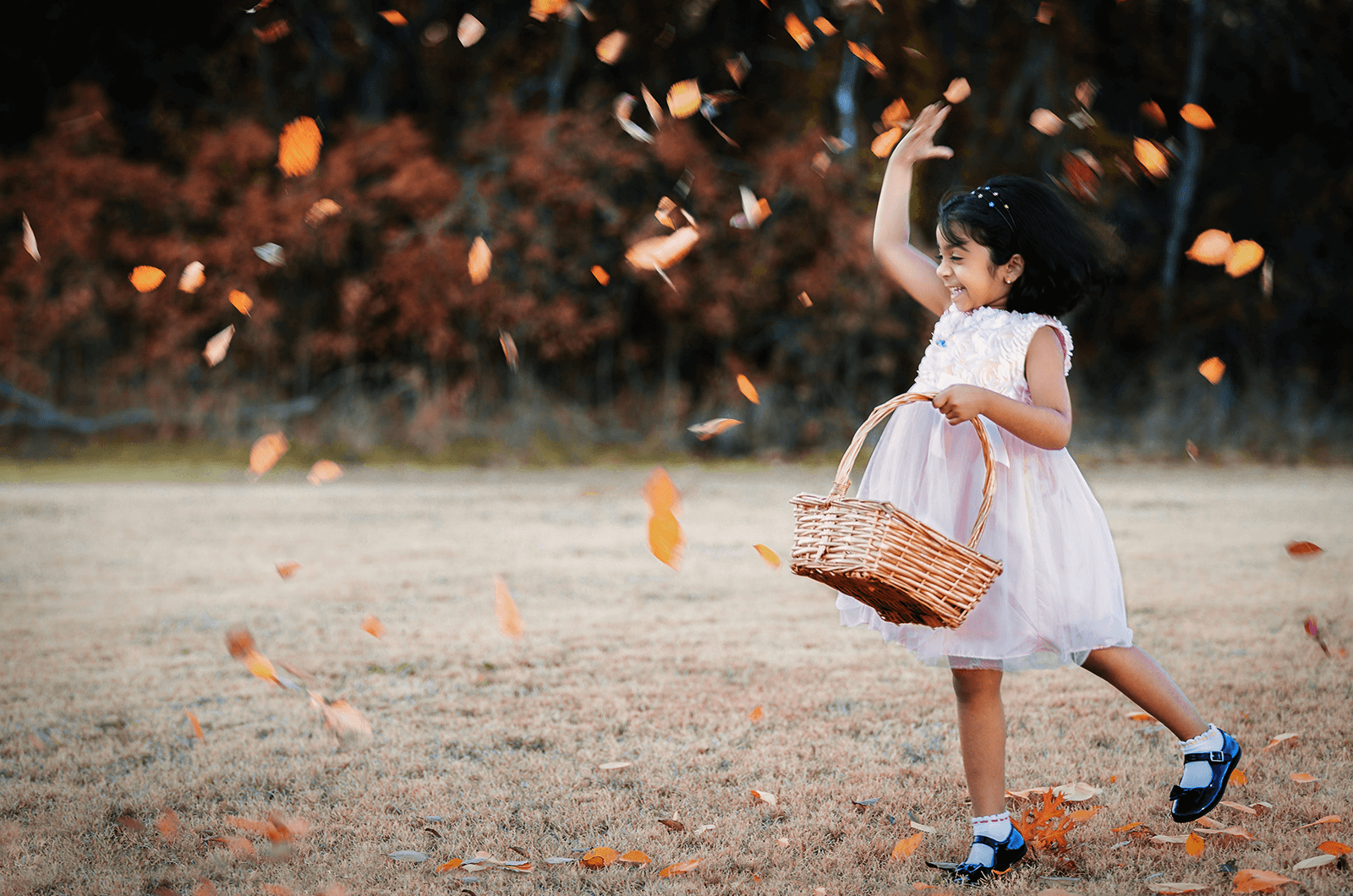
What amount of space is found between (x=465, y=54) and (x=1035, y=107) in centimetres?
771

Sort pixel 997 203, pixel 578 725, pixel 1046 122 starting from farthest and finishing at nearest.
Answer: pixel 1046 122, pixel 578 725, pixel 997 203

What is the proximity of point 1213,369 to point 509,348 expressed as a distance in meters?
8.21

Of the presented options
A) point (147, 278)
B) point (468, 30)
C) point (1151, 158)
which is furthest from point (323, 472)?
point (1151, 158)

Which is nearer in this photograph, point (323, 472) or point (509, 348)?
point (323, 472)

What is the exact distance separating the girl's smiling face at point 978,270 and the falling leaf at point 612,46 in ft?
46.4

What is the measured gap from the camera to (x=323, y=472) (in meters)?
11.2

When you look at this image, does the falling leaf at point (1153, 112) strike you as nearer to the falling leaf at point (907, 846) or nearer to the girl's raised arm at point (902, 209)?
the girl's raised arm at point (902, 209)

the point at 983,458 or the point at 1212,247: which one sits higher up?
the point at 1212,247

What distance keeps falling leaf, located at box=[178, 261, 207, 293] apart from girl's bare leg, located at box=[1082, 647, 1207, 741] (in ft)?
40.2

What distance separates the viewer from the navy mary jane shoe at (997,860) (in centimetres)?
221

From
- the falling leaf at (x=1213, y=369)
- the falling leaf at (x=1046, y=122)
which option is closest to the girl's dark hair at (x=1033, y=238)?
the falling leaf at (x=1213, y=369)

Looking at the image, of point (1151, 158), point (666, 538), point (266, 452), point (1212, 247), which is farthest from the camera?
point (1212, 247)

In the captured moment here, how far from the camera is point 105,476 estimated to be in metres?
10.7

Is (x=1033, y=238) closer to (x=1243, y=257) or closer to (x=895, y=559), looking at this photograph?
(x=895, y=559)
